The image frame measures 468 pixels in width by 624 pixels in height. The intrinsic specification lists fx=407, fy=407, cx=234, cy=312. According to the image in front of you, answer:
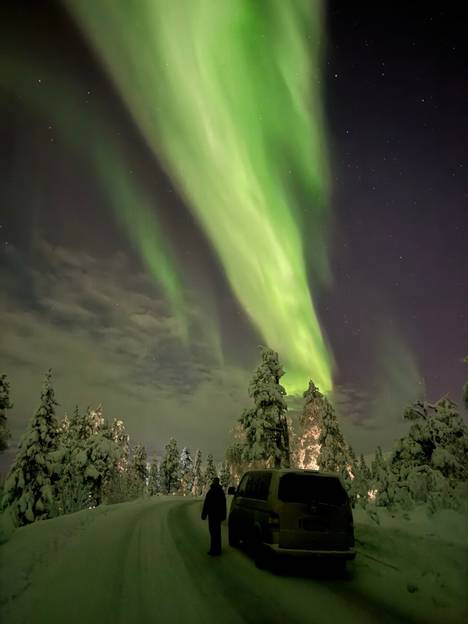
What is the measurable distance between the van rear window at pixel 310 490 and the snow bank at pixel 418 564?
155cm

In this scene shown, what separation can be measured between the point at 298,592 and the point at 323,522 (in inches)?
67.0

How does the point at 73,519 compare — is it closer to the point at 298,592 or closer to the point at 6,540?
the point at 6,540

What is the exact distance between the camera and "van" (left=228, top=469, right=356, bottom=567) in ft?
27.5

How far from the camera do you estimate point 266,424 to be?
34.3 meters

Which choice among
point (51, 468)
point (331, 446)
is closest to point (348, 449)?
point (331, 446)

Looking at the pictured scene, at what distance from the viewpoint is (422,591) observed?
7.17m

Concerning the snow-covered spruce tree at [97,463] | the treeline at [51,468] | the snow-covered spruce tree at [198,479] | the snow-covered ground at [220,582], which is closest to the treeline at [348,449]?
the snow-covered ground at [220,582]

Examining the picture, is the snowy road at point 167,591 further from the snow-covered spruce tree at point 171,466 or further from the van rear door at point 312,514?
the snow-covered spruce tree at point 171,466

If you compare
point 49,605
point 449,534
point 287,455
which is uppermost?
point 287,455

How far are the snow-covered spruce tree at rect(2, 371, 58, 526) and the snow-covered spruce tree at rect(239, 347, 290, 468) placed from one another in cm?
1669

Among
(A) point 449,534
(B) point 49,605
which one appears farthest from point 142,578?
(A) point 449,534

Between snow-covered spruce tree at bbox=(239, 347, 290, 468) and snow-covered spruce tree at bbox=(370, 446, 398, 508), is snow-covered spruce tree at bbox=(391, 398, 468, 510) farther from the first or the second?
snow-covered spruce tree at bbox=(239, 347, 290, 468)

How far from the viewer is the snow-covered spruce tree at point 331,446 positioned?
127 ft

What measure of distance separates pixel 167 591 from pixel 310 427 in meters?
39.2
